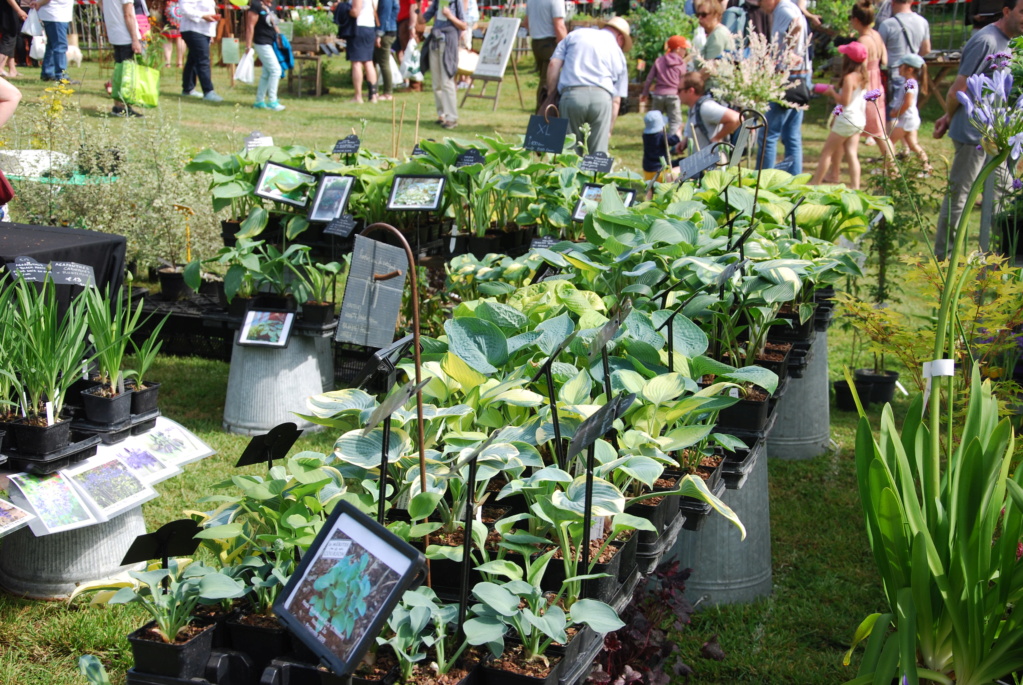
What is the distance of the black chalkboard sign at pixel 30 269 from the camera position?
2771 millimetres

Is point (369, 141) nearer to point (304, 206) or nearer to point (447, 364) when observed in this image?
point (304, 206)

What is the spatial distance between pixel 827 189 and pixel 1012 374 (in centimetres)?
103

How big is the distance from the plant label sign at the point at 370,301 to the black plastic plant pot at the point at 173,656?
2.40 feet

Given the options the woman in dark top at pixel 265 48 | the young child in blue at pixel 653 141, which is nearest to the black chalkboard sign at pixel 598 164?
the young child in blue at pixel 653 141

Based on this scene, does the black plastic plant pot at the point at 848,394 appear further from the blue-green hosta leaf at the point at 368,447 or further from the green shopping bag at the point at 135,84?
the green shopping bag at the point at 135,84

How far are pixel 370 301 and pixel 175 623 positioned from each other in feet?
2.65

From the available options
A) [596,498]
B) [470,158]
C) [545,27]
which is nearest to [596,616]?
[596,498]

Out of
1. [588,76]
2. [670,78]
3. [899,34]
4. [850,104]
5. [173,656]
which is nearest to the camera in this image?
[173,656]

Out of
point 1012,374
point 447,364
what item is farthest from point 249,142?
point 1012,374

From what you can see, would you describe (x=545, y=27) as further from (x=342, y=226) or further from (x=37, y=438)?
(x=37, y=438)

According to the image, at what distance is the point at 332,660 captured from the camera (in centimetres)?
131

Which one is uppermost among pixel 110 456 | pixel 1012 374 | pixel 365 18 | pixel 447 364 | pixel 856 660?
pixel 365 18

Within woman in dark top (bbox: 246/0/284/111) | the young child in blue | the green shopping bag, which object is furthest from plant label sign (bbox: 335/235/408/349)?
woman in dark top (bbox: 246/0/284/111)

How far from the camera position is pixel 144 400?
2818 millimetres
